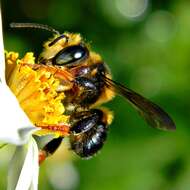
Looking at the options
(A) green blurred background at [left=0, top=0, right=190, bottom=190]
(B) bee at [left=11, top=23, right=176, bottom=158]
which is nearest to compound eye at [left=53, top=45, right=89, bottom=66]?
(B) bee at [left=11, top=23, right=176, bottom=158]

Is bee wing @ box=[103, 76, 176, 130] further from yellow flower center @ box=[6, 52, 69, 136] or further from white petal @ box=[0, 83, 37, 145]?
white petal @ box=[0, 83, 37, 145]

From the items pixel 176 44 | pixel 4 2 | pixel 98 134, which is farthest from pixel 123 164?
pixel 98 134

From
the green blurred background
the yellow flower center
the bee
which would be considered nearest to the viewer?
the yellow flower center

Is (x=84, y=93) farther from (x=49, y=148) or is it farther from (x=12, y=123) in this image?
(x=12, y=123)

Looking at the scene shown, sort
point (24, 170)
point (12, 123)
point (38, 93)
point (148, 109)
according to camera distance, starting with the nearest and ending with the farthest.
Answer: point (12, 123) → point (24, 170) → point (38, 93) → point (148, 109)

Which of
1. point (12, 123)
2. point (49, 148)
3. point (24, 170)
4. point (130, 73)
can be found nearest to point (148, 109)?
point (49, 148)

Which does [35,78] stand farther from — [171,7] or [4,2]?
[171,7]

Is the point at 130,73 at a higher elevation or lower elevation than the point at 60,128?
lower
